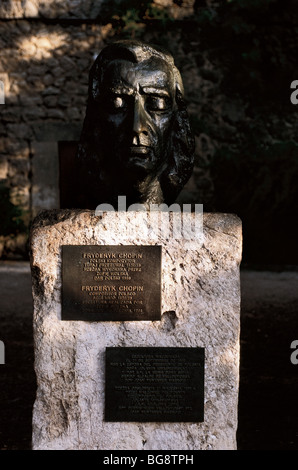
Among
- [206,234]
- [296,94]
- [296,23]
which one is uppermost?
[296,23]

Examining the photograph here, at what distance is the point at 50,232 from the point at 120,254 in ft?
1.14

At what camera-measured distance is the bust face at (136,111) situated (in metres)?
2.72

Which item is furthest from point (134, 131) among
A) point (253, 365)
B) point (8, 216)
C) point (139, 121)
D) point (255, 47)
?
point (255, 47)

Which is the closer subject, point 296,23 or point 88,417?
point 88,417

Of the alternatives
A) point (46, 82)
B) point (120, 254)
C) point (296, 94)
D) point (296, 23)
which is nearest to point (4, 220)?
point (46, 82)

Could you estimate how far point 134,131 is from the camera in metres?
2.67

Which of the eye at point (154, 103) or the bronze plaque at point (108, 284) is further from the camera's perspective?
the eye at point (154, 103)

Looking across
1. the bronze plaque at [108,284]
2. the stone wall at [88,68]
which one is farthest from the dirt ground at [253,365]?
the stone wall at [88,68]

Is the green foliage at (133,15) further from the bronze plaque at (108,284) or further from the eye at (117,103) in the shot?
the bronze plaque at (108,284)

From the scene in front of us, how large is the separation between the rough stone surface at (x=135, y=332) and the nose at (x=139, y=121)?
1.35ft

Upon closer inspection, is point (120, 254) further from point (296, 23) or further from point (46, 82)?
point (296, 23)

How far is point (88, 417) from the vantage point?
8.66ft

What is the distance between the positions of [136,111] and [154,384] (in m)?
1.33

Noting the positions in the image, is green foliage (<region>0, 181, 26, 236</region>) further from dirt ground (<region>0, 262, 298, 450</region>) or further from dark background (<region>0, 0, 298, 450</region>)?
dirt ground (<region>0, 262, 298, 450</region>)
